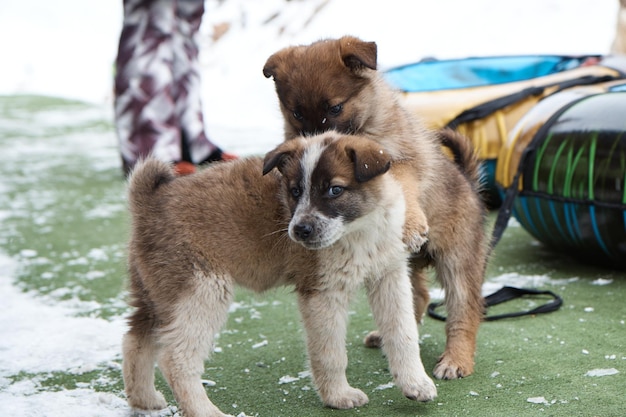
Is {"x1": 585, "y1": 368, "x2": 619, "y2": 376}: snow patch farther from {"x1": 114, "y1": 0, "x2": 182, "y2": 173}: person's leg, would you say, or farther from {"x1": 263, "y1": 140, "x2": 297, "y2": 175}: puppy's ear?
{"x1": 114, "y1": 0, "x2": 182, "y2": 173}: person's leg

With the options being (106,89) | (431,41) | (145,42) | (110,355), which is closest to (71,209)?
(145,42)

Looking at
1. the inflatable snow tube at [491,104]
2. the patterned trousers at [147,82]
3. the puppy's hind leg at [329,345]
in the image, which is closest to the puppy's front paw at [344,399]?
the puppy's hind leg at [329,345]

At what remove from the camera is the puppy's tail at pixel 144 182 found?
120 inches

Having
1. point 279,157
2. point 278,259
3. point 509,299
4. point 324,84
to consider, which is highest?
point 324,84

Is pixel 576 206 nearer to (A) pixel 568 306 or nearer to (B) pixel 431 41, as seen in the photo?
(A) pixel 568 306

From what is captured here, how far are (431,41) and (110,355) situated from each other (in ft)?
43.7

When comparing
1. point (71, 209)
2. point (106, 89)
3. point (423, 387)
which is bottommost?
point (106, 89)

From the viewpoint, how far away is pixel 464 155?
3.81m

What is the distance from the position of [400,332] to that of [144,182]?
3.54ft

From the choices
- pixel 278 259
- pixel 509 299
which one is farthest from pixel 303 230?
pixel 509 299

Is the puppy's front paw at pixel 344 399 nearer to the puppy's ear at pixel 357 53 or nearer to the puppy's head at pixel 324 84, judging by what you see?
the puppy's head at pixel 324 84

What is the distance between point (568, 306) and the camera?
3.85 metres

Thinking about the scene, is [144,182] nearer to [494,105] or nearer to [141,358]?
[141,358]

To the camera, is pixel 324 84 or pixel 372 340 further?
pixel 372 340
